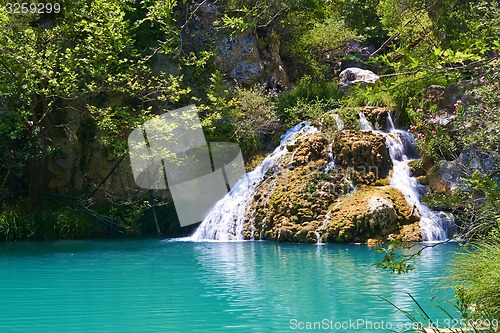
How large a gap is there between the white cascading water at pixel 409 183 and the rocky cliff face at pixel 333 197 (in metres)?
0.23

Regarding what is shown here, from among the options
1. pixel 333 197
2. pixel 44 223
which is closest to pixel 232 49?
pixel 333 197

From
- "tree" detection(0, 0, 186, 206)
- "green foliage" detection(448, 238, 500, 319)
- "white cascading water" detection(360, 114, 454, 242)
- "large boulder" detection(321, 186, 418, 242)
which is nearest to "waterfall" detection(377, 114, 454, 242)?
"white cascading water" detection(360, 114, 454, 242)

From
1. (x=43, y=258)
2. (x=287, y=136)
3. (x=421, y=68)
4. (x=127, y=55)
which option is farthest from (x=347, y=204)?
(x=421, y=68)

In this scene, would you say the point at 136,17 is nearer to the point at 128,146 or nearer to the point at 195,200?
the point at 128,146

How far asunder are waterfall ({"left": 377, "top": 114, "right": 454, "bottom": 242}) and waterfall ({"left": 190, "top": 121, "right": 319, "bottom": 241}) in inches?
86.4

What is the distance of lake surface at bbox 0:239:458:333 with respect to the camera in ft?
23.6

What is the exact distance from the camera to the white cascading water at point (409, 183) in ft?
48.0

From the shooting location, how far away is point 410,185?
624 inches

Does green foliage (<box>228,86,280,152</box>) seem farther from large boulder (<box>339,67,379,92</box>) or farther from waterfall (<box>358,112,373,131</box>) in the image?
waterfall (<box>358,112,373,131</box>)

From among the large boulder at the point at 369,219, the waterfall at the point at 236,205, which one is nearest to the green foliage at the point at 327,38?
the waterfall at the point at 236,205

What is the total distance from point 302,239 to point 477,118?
4.83 meters

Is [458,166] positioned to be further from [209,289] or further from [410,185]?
[209,289]

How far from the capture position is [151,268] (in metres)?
11.5

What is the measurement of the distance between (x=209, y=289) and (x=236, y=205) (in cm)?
755
